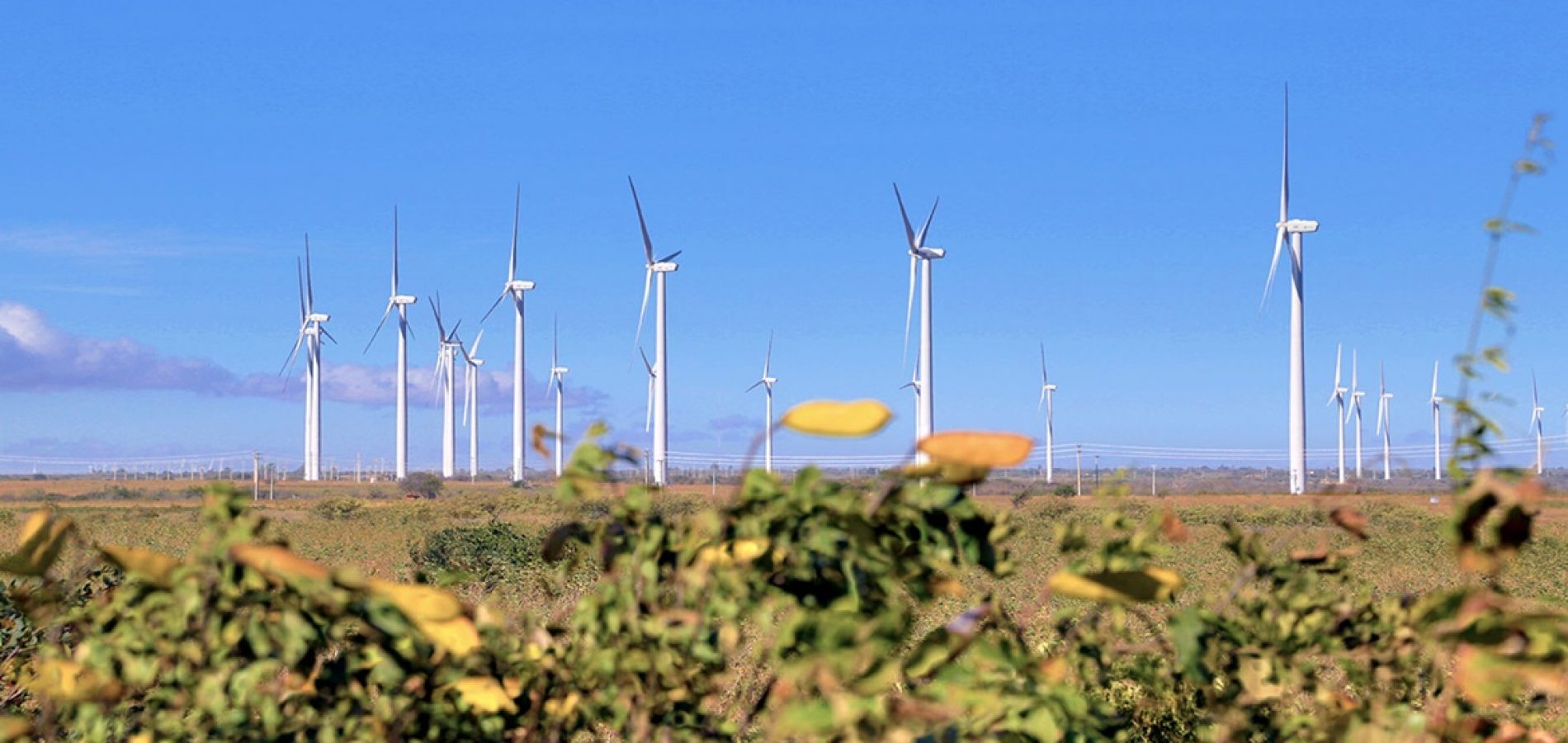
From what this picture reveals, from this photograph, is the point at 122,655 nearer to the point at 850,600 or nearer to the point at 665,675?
the point at 665,675

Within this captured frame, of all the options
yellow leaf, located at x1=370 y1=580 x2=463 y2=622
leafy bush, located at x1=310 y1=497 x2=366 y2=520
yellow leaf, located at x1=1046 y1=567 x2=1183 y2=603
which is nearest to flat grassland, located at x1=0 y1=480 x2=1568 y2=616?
leafy bush, located at x1=310 y1=497 x2=366 y2=520

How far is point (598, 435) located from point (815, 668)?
0.87 meters

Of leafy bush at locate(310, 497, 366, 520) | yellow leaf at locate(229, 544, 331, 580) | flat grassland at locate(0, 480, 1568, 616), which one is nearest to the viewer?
yellow leaf at locate(229, 544, 331, 580)

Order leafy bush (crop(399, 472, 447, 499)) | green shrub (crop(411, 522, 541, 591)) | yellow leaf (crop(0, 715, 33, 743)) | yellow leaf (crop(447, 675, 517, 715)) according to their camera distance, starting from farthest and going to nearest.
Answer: leafy bush (crop(399, 472, 447, 499)) → green shrub (crop(411, 522, 541, 591)) → yellow leaf (crop(447, 675, 517, 715)) → yellow leaf (crop(0, 715, 33, 743))

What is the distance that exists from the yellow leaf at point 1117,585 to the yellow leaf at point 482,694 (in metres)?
0.85

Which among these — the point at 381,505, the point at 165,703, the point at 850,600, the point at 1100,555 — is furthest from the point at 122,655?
the point at 381,505

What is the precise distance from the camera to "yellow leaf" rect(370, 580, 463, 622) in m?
1.89

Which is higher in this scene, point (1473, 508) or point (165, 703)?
point (1473, 508)

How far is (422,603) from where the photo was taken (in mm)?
1896

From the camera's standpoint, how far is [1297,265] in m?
51.0

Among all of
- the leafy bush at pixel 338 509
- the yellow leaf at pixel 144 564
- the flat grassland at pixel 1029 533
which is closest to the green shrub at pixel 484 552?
the flat grassland at pixel 1029 533

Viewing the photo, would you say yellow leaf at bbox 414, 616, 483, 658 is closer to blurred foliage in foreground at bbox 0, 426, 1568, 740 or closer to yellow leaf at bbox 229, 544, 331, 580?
blurred foliage in foreground at bbox 0, 426, 1568, 740

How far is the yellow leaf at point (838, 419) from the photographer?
194 cm

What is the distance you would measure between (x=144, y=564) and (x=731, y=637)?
2.74 feet
